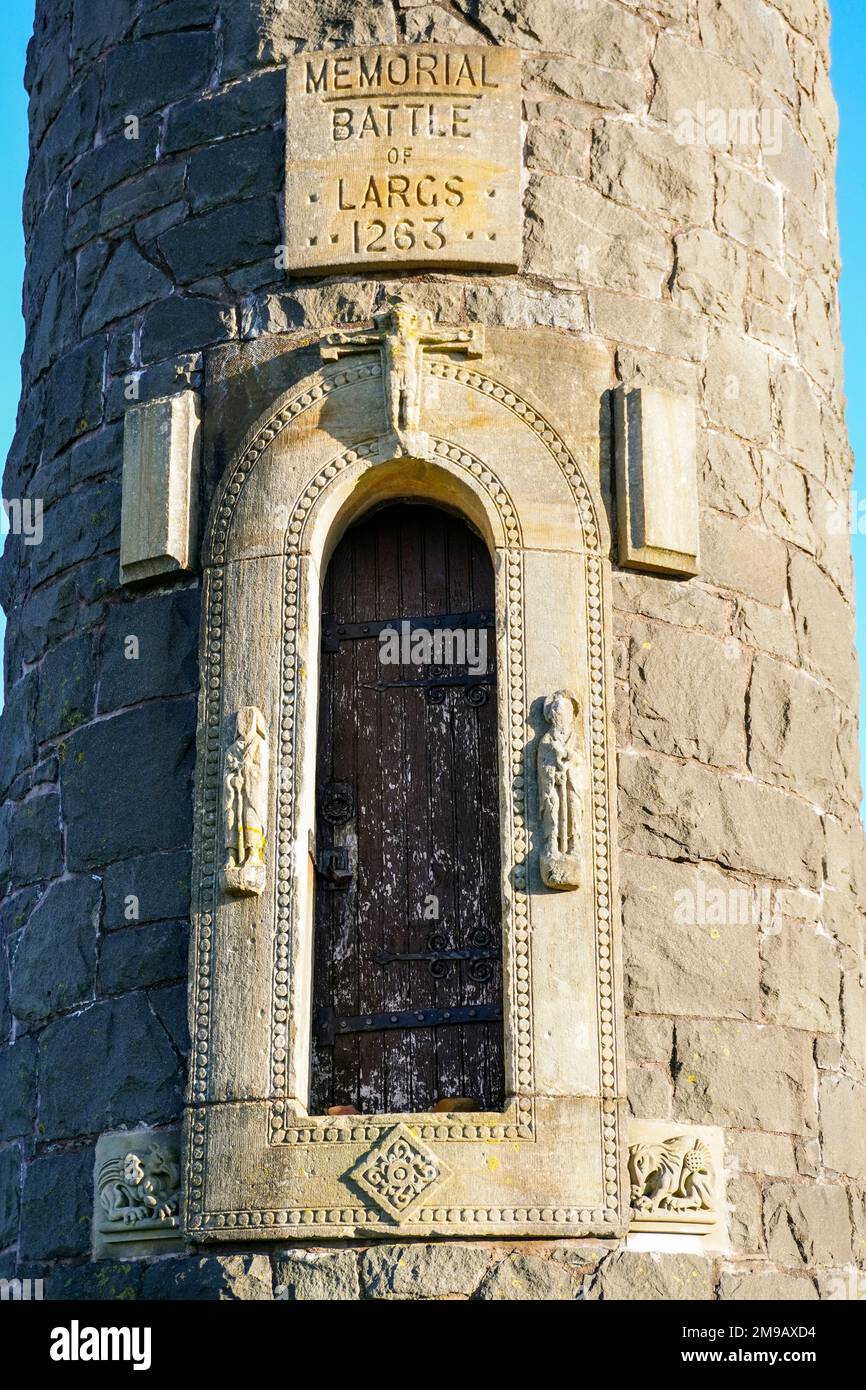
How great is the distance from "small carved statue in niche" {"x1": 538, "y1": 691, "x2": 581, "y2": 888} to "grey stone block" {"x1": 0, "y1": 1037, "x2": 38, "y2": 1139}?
194cm

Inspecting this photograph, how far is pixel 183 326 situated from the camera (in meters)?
8.61

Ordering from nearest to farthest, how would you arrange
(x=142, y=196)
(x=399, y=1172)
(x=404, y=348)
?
1. (x=399, y=1172)
2. (x=404, y=348)
3. (x=142, y=196)

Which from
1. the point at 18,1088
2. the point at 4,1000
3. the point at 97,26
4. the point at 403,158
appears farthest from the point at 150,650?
the point at 97,26

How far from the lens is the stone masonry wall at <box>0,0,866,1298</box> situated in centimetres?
766

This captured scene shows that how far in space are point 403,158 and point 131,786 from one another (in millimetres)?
2429

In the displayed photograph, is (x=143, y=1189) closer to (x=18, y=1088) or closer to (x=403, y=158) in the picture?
(x=18, y=1088)

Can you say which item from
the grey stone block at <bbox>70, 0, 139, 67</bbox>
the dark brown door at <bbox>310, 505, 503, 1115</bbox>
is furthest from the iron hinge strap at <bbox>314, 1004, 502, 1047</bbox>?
the grey stone block at <bbox>70, 0, 139, 67</bbox>

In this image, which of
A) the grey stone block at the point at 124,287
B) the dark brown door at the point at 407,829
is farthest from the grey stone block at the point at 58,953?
the grey stone block at the point at 124,287

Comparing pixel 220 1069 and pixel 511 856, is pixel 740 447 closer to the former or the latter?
pixel 511 856

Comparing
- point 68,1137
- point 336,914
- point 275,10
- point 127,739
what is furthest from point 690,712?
point 275,10

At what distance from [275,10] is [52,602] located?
91.4 inches

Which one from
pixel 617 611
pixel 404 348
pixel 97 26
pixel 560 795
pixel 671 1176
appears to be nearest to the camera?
pixel 671 1176

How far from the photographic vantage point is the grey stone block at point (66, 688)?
8.42m

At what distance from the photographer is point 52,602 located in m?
8.75
